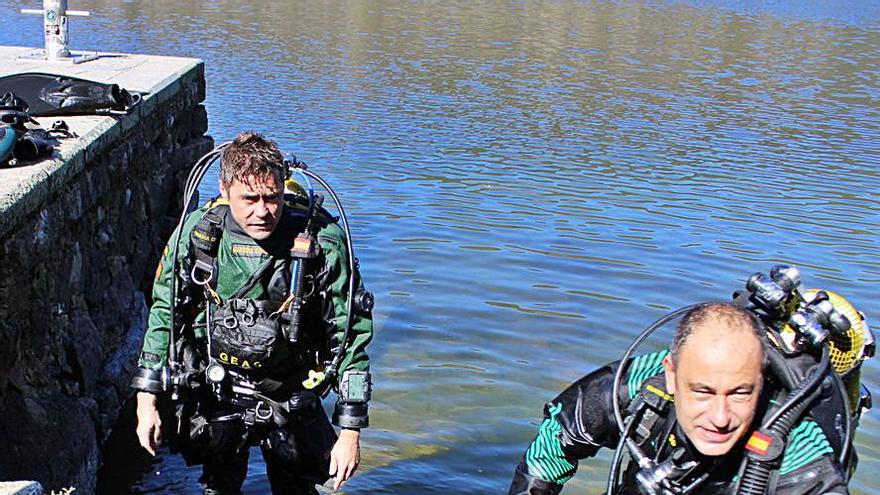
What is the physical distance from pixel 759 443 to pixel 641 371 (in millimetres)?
525

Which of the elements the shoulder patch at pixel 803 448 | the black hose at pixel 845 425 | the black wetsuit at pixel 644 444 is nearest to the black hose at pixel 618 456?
the black wetsuit at pixel 644 444

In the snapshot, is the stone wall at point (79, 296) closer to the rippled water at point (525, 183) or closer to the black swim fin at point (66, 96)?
the black swim fin at point (66, 96)

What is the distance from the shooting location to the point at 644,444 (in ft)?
10.8

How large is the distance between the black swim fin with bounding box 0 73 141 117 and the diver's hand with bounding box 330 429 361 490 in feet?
10.4

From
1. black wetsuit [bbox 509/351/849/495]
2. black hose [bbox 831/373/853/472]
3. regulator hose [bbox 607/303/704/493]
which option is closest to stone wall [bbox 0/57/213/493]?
black wetsuit [bbox 509/351/849/495]

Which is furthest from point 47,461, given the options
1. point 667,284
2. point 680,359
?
point 667,284

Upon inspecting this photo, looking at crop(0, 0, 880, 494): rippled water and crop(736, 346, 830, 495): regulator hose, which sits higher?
crop(736, 346, 830, 495): regulator hose

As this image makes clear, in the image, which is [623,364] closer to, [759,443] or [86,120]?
[759,443]

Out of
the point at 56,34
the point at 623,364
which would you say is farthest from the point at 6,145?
the point at 56,34

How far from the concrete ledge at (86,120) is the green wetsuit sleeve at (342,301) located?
4.22 ft

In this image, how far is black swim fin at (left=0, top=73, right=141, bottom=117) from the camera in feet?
20.5

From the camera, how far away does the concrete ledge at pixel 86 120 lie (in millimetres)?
4477

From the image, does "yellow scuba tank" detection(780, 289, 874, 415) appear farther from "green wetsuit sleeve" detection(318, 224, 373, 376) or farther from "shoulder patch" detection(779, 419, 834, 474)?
"green wetsuit sleeve" detection(318, 224, 373, 376)

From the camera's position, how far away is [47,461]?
4504 mm
